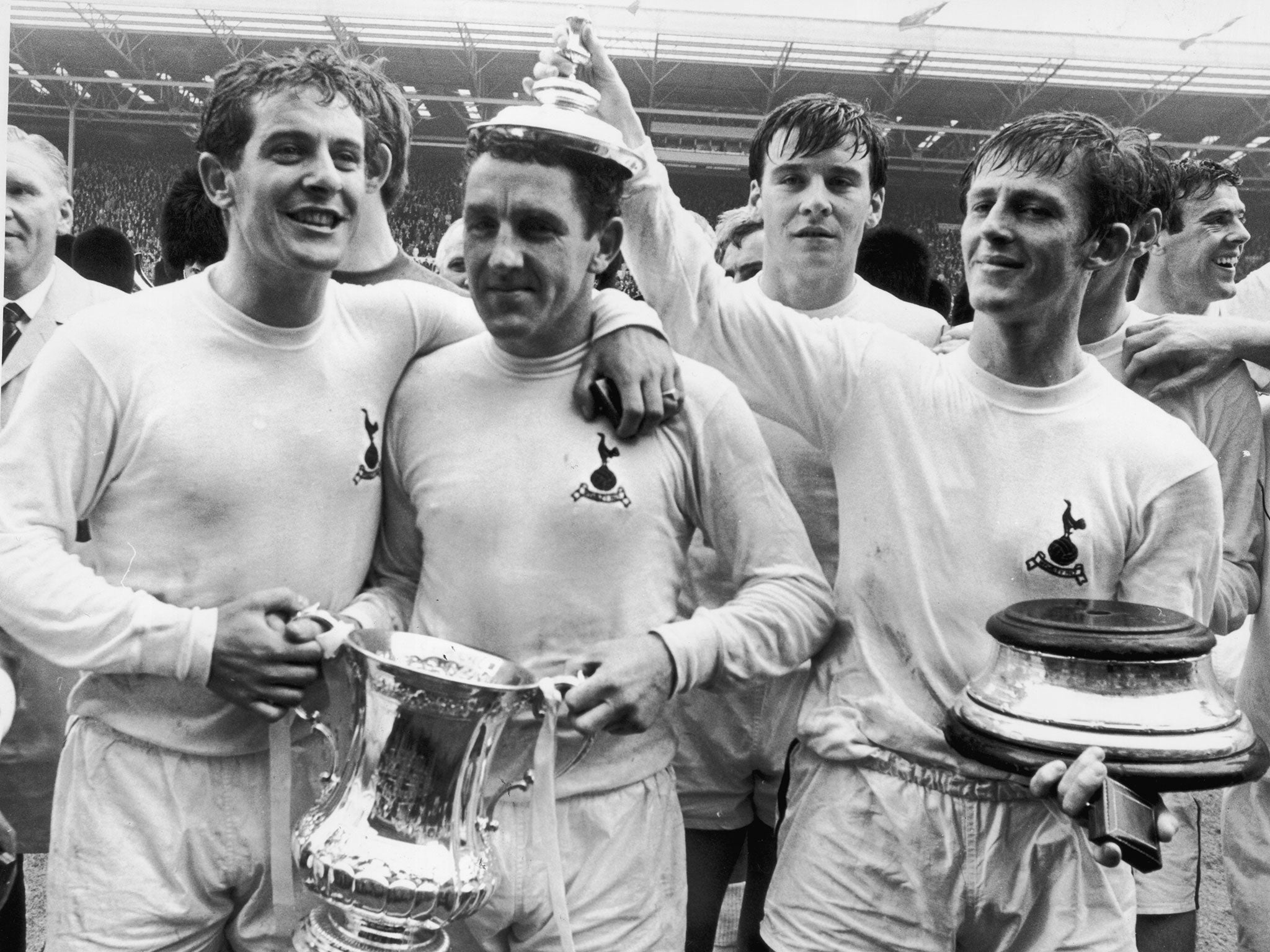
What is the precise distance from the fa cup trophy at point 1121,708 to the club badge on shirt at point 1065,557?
0.81ft

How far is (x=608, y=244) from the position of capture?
255 centimetres

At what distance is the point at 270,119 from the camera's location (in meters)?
2.38

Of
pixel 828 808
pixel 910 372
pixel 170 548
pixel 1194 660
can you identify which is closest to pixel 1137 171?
pixel 910 372

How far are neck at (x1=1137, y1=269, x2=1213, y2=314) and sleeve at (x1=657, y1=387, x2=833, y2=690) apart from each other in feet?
7.03

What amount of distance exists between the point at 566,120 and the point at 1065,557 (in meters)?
1.22

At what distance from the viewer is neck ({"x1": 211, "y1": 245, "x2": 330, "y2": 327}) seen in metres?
2.37

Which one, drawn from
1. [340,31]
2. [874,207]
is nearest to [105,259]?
[874,207]

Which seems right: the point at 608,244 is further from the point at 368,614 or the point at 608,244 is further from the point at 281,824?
the point at 281,824

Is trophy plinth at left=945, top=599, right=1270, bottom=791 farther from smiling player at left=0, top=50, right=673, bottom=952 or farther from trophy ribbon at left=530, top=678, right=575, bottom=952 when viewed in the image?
smiling player at left=0, top=50, right=673, bottom=952

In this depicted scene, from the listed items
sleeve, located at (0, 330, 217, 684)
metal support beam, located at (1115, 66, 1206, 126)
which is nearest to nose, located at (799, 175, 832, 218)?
sleeve, located at (0, 330, 217, 684)

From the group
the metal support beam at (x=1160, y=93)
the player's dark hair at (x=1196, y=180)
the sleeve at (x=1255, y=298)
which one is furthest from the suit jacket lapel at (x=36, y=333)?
the metal support beam at (x=1160, y=93)

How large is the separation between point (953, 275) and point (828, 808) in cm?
1512

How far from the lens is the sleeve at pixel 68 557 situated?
7.03ft

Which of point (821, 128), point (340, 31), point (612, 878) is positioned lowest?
point (612, 878)
